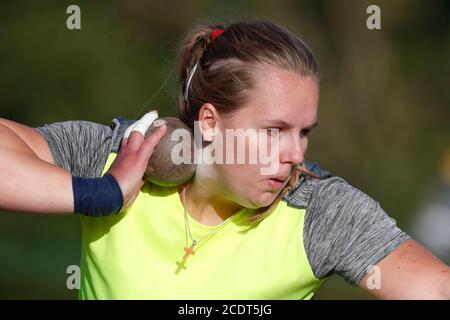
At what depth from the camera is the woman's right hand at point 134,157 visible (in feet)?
7.67

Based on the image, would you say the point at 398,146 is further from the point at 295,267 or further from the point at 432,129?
the point at 295,267

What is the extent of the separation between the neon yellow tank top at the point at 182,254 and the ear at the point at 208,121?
8.6 inches

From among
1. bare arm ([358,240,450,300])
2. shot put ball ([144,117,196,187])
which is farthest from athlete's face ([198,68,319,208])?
bare arm ([358,240,450,300])

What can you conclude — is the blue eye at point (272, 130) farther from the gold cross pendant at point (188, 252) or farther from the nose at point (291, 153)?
the gold cross pendant at point (188, 252)

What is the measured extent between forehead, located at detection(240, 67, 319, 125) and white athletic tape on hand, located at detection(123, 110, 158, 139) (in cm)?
29

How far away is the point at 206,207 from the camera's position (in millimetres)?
2525

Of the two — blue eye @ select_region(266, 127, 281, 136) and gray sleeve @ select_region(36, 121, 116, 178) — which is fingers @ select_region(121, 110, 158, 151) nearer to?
gray sleeve @ select_region(36, 121, 116, 178)

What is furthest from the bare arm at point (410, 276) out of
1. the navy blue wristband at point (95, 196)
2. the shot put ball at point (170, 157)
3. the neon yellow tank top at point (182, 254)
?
the navy blue wristband at point (95, 196)

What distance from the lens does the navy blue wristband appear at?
2256 millimetres

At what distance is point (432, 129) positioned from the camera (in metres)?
6.54

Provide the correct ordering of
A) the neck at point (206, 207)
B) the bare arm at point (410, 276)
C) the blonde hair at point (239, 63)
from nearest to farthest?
the bare arm at point (410, 276) → the blonde hair at point (239, 63) → the neck at point (206, 207)

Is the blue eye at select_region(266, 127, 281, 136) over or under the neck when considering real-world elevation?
over

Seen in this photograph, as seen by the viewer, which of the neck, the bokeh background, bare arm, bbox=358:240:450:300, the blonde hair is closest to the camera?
bare arm, bbox=358:240:450:300
